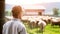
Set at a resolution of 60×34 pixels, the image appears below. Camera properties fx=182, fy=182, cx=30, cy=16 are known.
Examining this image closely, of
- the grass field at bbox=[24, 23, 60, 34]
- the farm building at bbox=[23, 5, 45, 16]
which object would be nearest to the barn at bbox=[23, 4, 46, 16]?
the farm building at bbox=[23, 5, 45, 16]

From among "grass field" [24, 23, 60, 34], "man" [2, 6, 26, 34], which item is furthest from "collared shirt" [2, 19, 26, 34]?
"grass field" [24, 23, 60, 34]

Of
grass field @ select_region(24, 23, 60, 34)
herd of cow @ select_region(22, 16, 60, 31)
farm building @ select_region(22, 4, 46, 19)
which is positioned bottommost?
grass field @ select_region(24, 23, 60, 34)

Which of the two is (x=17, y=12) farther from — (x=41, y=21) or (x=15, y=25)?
(x=41, y=21)

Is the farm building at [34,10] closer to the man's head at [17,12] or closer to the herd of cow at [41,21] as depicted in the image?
the herd of cow at [41,21]

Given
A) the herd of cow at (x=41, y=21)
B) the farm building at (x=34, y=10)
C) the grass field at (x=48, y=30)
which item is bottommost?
the grass field at (x=48, y=30)

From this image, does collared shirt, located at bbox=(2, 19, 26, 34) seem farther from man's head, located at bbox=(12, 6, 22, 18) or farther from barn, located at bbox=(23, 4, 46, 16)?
barn, located at bbox=(23, 4, 46, 16)

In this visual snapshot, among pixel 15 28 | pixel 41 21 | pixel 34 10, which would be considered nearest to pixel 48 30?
pixel 41 21

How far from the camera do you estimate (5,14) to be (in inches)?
128

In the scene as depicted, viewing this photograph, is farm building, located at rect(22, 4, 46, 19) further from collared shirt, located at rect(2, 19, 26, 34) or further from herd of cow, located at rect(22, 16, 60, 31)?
collared shirt, located at rect(2, 19, 26, 34)

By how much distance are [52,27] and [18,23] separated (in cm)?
90

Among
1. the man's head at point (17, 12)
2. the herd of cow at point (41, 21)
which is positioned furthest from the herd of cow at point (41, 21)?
the man's head at point (17, 12)

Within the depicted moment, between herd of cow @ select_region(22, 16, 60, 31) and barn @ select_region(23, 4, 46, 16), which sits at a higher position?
barn @ select_region(23, 4, 46, 16)

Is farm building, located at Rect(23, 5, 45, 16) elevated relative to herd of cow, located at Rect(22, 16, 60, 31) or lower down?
elevated

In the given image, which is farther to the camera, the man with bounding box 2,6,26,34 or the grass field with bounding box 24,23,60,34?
the grass field with bounding box 24,23,60,34
